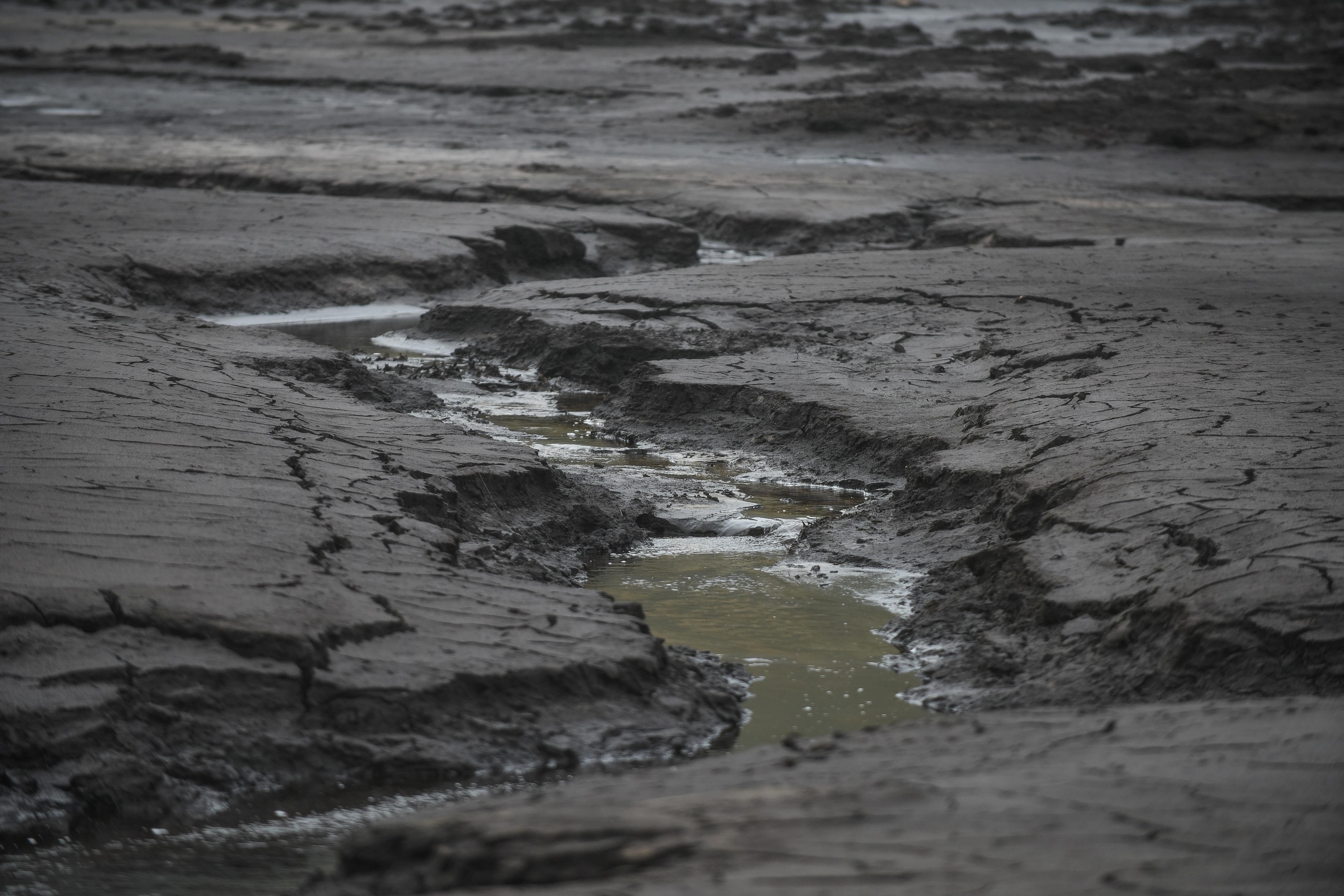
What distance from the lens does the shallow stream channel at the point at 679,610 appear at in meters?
2.70

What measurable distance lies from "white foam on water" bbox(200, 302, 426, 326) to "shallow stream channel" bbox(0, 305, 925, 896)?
209 mm

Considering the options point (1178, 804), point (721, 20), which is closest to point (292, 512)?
point (1178, 804)

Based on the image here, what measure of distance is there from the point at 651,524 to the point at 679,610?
0.79m

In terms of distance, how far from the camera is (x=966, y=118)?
1577 centimetres

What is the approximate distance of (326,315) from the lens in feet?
27.0

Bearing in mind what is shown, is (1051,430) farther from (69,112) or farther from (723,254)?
(69,112)

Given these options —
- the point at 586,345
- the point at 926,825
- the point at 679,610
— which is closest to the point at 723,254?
the point at 586,345

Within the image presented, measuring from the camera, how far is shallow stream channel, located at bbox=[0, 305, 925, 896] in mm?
Result: 2695

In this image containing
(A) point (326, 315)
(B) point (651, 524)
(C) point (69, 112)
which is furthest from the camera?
(C) point (69, 112)

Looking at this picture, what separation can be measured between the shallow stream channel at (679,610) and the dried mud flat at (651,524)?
3.8 inches

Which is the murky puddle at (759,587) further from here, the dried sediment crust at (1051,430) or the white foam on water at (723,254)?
the white foam on water at (723,254)

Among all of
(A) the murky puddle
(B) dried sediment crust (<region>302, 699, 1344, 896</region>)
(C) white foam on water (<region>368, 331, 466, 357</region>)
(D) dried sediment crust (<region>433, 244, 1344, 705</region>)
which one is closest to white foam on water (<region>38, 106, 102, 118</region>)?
(C) white foam on water (<region>368, 331, 466, 357</region>)

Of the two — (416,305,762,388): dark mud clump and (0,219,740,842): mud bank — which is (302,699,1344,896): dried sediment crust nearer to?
(0,219,740,842): mud bank

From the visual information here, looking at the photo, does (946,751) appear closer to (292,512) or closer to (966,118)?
(292,512)
